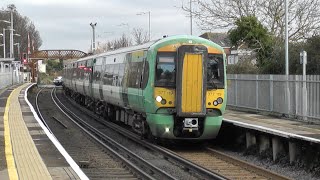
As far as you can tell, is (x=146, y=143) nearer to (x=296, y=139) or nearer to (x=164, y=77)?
(x=164, y=77)

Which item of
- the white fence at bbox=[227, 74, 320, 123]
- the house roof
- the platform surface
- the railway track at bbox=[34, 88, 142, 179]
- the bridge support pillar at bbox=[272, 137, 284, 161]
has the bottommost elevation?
the railway track at bbox=[34, 88, 142, 179]

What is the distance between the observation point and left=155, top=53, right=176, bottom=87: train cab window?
14273 millimetres

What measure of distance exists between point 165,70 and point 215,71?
56.6 inches

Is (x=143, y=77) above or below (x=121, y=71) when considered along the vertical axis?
below

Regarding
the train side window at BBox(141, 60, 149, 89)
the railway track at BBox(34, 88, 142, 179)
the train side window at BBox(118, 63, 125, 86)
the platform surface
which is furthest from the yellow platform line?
the platform surface

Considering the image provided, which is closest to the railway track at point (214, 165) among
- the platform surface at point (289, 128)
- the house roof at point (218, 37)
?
the platform surface at point (289, 128)

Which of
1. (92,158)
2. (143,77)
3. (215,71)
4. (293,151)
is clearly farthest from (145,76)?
(293,151)

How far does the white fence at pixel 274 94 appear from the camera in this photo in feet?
54.2

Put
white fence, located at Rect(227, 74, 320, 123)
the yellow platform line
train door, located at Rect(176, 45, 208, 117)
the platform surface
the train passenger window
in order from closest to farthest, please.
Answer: the yellow platform line → the platform surface → train door, located at Rect(176, 45, 208, 117) → white fence, located at Rect(227, 74, 320, 123) → the train passenger window

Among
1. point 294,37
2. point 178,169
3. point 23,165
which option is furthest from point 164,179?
point 294,37

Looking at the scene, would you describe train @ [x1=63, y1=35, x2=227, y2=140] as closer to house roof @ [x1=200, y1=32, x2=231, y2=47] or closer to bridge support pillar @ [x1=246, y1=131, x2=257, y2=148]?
bridge support pillar @ [x1=246, y1=131, x2=257, y2=148]

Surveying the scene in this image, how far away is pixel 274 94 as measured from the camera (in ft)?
63.6

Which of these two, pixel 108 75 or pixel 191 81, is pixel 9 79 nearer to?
pixel 108 75

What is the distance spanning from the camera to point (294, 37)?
30188 millimetres
